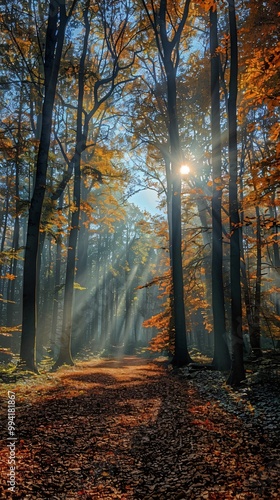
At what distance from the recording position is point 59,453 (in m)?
3.78

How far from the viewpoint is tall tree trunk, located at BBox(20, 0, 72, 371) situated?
9.24m

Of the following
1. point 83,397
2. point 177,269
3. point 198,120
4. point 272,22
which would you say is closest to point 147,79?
point 198,120

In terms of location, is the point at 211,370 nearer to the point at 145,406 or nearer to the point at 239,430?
the point at 145,406

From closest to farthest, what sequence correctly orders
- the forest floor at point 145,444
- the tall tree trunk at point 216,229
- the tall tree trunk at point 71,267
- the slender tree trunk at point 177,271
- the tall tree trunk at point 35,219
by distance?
the forest floor at point 145,444, the tall tree trunk at point 35,219, the tall tree trunk at point 216,229, the slender tree trunk at point 177,271, the tall tree trunk at point 71,267

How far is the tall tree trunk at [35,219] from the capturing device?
9.24 meters

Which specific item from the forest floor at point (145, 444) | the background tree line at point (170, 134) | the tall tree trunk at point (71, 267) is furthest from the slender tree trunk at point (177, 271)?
the tall tree trunk at point (71, 267)

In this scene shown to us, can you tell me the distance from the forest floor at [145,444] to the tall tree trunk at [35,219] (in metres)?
2.20

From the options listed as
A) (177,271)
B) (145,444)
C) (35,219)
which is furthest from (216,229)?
(145,444)

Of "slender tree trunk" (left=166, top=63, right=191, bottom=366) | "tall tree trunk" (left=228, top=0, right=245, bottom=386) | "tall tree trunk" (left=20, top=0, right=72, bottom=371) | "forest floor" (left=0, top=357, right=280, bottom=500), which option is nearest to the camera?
"forest floor" (left=0, top=357, right=280, bottom=500)

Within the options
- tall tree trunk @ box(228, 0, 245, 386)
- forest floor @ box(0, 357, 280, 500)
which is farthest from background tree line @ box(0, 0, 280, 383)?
forest floor @ box(0, 357, 280, 500)

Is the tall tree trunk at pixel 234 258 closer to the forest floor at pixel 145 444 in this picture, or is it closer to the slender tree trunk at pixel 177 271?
the forest floor at pixel 145 444

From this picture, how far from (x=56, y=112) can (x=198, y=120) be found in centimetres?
712

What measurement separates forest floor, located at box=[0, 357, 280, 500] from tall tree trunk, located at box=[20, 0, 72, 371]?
220cm

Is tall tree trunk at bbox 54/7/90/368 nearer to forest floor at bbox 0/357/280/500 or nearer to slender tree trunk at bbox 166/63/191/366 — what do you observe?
slender tree trunk at bbox 166/63/191/366
